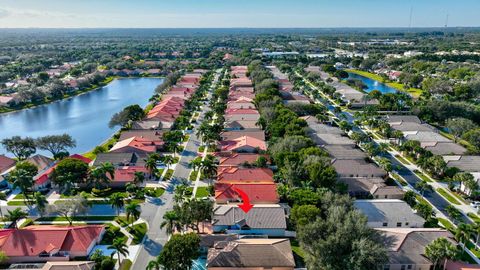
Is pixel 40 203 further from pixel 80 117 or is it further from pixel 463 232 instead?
pixel 80 117

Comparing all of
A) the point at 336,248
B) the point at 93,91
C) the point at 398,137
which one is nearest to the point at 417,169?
the point at 398,137

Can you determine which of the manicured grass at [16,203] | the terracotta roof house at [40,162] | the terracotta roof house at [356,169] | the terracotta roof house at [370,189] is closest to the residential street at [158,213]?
the manicured grass at [16,203]

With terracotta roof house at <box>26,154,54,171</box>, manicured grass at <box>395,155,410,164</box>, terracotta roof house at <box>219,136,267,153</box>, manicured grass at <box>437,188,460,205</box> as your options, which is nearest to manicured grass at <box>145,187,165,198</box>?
terracotta roof house at <box>219,136,267,153</box>

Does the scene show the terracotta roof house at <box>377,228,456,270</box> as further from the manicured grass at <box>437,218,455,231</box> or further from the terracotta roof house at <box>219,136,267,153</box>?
the terracotta roof house at <box>219,136,267,153</box>

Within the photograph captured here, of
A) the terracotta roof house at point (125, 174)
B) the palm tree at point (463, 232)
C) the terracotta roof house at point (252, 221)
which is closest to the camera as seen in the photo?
the palm tree at point (463, 232)

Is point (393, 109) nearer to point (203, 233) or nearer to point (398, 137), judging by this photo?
point (398, 137)

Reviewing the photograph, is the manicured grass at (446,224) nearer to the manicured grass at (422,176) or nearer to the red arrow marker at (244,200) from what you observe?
the manicured grass at (422,176)
